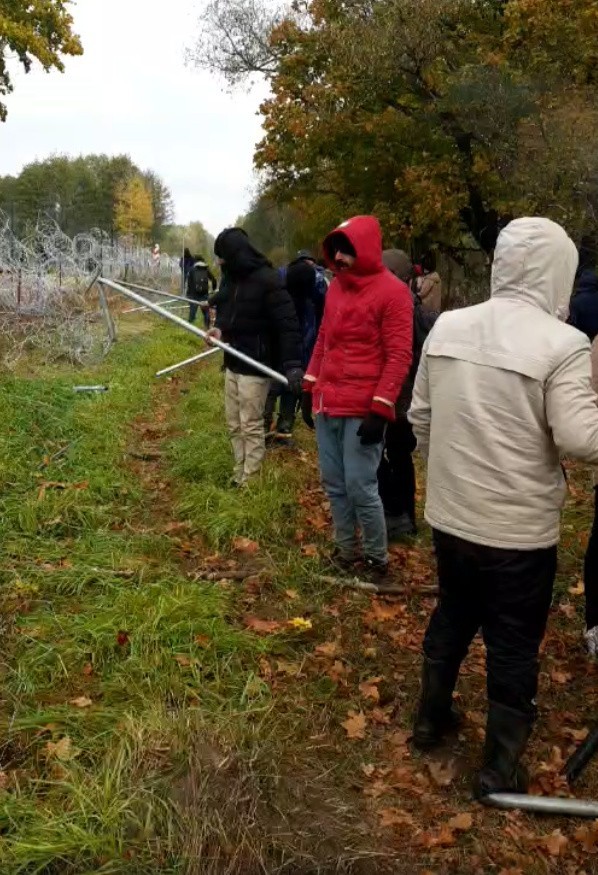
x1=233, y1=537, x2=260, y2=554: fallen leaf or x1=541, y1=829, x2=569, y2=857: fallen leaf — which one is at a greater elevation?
x1=233, y1=537, x2=260, y2=554: fallen leaf

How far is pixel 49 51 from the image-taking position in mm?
22438

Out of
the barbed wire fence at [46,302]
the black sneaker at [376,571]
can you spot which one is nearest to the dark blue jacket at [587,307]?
the black sneaker at [376,571]

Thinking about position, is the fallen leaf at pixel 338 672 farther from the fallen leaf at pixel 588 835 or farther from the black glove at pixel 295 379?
the black glove at pixel 295 379

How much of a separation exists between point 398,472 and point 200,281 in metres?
12.6

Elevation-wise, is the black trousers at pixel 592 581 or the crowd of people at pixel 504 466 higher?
the crowd of people at pixel 504 466

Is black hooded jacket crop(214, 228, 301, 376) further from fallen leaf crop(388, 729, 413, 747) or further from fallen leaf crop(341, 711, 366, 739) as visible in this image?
fallen leaf crop(388, 729, 413, 747)

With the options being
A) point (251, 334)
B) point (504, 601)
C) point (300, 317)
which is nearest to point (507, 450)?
point (504, 601)

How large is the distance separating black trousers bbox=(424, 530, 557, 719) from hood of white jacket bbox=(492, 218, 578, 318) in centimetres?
83

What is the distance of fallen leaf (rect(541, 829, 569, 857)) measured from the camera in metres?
2.63

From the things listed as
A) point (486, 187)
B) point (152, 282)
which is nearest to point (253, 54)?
point (152, 282)

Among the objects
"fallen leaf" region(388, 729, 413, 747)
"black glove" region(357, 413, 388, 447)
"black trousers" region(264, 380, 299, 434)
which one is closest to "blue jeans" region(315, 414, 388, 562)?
"black glove" region(357, 413, 388, 447)

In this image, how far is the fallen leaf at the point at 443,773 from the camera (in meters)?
2.97

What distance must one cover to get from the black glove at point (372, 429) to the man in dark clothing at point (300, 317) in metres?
3.06

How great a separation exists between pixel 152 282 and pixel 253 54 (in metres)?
10.4
